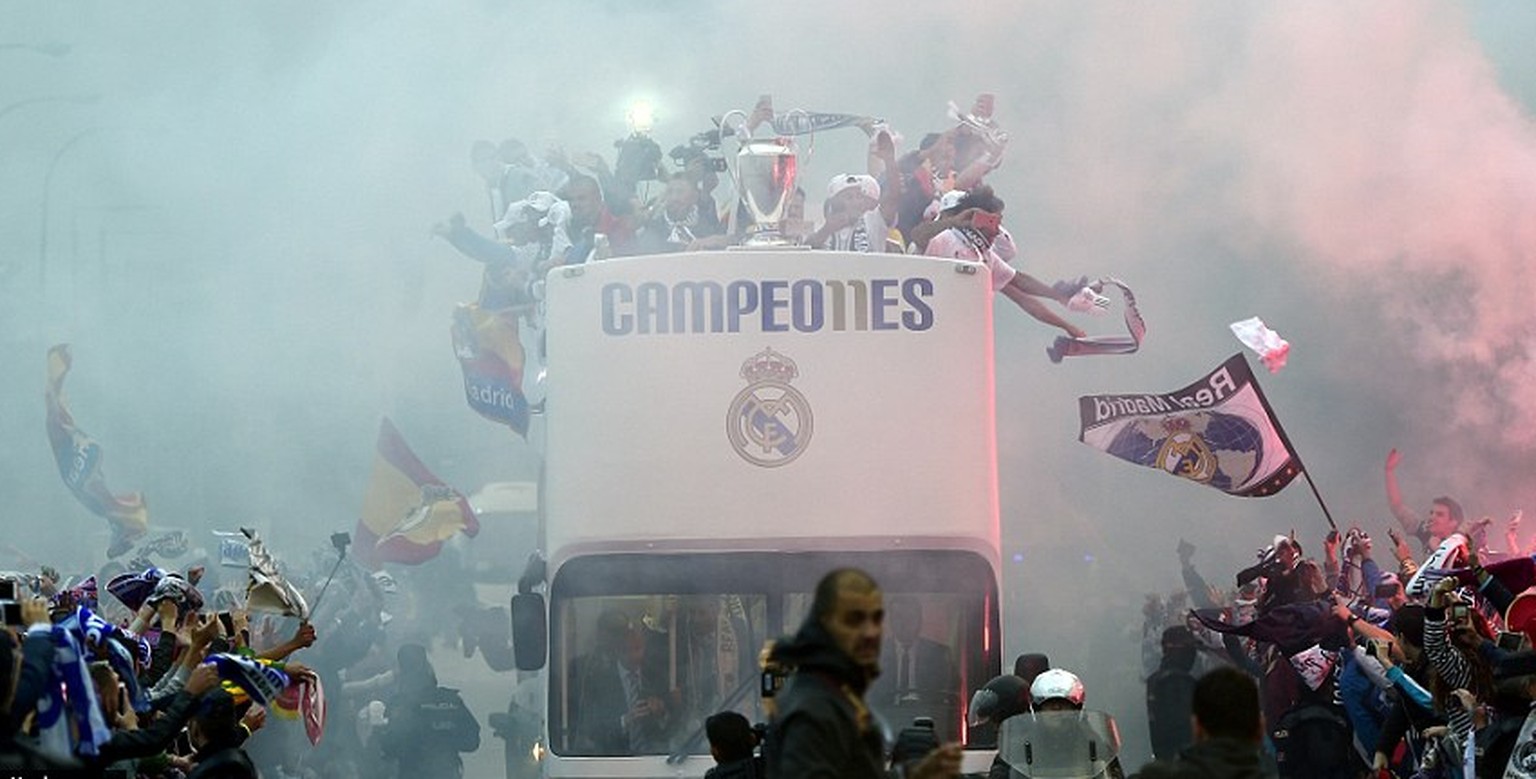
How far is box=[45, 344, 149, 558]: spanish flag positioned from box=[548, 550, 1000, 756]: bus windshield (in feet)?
31.1

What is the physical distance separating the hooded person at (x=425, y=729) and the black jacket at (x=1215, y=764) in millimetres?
10462

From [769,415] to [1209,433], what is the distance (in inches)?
198

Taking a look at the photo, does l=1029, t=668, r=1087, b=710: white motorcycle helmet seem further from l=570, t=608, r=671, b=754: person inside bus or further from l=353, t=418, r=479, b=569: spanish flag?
l=353, t=418, r=479, b=569: spanish flag

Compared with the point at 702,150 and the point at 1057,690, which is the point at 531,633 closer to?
the point at 1057,690

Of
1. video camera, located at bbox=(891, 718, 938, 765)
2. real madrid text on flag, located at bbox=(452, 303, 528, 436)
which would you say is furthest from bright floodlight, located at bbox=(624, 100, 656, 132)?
video camera, located at bbox=(891, 718, 938, 765)

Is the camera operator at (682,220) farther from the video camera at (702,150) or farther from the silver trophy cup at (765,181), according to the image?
the silver trophy cup at (765,181)

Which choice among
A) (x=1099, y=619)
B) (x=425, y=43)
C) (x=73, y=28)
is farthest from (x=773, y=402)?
(x=73, y=28)

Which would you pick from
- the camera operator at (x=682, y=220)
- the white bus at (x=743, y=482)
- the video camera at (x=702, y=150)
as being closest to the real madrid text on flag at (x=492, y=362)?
the camera operator at (x=682, y=220)

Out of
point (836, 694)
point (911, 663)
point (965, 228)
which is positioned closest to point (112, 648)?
point (911, 663)

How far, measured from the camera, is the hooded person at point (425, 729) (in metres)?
15.2

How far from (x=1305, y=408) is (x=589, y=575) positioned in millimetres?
9568

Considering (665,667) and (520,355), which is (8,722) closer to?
(665,667)

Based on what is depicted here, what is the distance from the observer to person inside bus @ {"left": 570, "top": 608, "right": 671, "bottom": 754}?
8883mm

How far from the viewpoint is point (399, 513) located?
54.6 feet
